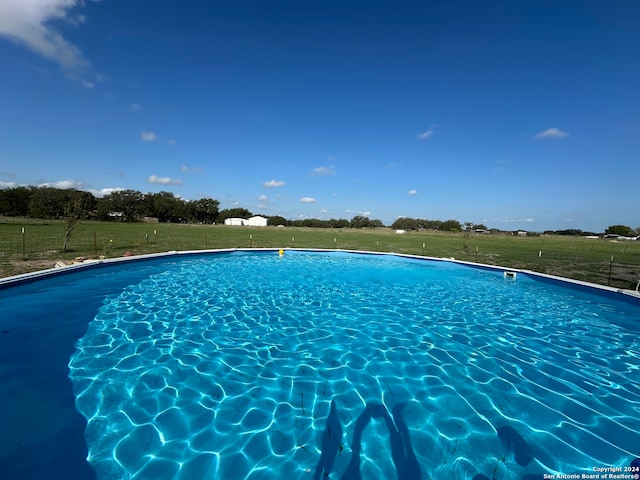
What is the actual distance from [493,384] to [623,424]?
3.99ft

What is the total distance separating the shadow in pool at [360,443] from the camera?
2.48 metres

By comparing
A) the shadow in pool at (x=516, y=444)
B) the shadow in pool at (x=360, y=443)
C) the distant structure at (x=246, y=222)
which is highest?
the distant structure at (x=246, y=222)

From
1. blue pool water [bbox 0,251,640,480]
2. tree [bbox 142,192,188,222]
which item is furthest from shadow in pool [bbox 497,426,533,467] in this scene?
tree [bbox 142,192,188,222]

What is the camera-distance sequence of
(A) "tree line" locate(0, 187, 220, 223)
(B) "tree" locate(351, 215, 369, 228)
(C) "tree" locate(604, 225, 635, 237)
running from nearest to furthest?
1. (A) "tree line" locate(0, 187, 220, 223)
2. (C) "tree" locate(604, 225, 635, 237)
3. (B) "tree" locate(351, 215, 369, 228)

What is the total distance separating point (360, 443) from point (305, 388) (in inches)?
39.6

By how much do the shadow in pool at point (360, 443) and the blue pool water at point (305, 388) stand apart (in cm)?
1

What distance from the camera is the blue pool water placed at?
2.57m

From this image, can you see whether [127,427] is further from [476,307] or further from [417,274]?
[417,274]

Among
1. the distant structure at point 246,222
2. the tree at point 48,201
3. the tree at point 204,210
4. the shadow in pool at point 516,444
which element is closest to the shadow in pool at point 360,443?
the shadow in pool at point 516,444

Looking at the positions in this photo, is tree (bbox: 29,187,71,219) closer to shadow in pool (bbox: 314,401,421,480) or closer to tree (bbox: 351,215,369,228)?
tree (bbox: 351,215,369,228)

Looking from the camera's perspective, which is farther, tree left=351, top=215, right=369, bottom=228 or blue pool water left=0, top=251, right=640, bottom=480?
tree left=351, top=215, right=369, bottom=228

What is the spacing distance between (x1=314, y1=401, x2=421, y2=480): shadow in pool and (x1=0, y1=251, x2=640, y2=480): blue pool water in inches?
0.6

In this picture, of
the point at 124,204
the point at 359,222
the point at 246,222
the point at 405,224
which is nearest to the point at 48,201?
the point at 124,204

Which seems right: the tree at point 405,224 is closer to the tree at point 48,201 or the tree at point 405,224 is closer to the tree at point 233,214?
the tree at point 233,214
